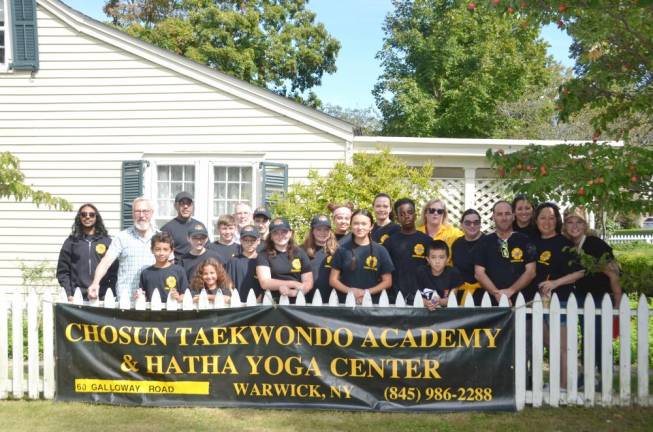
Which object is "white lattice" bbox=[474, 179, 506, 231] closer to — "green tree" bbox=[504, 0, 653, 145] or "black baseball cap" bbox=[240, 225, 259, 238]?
"green tree" bbox=[504, 0, 653, 145]

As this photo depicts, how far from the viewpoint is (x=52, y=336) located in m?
6.53

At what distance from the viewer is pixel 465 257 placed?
6586 mm

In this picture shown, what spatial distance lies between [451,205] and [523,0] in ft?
24.7

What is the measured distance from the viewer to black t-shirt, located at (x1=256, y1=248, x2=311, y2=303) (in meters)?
6.48

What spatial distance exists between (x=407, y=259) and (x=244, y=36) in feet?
82.7

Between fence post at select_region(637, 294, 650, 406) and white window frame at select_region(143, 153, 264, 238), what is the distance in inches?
273

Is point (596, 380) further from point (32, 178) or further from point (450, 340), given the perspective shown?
point (32, 178)

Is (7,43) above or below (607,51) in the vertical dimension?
above

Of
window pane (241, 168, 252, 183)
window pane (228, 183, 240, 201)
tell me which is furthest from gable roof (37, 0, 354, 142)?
window pane (228, 183, 240, 201)

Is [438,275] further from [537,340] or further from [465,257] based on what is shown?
[537,340]

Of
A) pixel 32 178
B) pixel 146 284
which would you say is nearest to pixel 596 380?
pixel 146 284

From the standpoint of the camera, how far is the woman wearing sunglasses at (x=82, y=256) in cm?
705

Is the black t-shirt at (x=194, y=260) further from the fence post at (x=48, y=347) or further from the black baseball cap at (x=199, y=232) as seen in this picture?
the fence post at (x=48, y=347)

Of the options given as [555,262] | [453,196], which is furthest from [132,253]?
[453,196]
